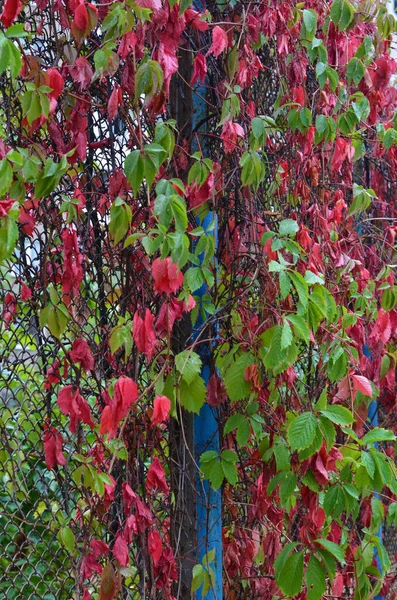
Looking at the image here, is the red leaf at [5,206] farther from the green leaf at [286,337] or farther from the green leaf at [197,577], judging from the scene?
the green leaf at [197,577]

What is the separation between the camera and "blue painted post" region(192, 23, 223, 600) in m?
2.13

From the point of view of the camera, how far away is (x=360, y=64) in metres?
2.57

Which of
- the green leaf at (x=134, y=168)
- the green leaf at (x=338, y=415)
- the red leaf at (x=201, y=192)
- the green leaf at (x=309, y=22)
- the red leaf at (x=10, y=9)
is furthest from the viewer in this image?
the green leaf at (x=309, y=22)

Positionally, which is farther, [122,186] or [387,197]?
[387,197]

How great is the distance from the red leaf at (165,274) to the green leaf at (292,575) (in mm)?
736

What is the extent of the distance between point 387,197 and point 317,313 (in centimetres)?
190

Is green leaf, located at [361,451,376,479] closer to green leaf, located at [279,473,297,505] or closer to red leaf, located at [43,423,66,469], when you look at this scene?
green leaf, located at [279,473,297,505]

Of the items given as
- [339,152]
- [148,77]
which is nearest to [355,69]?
[339,152]

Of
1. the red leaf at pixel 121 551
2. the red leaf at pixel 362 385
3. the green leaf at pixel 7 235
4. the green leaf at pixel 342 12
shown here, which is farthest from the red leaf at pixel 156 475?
the green leaf at pixel 342 12

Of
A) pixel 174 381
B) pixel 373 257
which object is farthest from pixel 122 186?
pixel 373 257

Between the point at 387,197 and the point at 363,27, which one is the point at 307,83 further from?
the point at 387,197

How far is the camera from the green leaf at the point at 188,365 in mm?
1897

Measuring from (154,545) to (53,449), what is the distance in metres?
0.38

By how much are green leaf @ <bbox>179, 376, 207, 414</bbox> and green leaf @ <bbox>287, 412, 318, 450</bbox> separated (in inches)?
9.3
